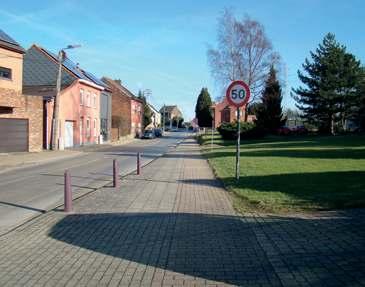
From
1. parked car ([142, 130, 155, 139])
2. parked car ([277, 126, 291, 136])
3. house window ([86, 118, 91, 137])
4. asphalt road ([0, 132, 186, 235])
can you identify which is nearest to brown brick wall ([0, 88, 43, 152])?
asphalt road ([0, 132, 186, 235])

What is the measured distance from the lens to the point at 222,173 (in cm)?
1869

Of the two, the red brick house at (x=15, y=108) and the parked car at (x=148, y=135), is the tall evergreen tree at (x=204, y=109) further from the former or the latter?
the red brick house at (x=15, y=108)

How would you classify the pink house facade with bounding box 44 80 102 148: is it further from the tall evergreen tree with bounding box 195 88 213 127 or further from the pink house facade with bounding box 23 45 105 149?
the tall evergreen tree with bounding box 195 88 213 127

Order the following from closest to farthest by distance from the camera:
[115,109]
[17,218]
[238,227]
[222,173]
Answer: [238,227] → [17,218] → [222,173] → [115,109]

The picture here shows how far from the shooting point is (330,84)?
2324 inches

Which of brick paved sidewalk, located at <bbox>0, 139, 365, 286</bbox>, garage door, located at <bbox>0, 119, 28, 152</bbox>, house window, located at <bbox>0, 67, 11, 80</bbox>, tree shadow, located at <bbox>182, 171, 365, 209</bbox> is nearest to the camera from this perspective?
brick paved sidewalk, located at <bbox>0, 139, 365, 286</bbox>

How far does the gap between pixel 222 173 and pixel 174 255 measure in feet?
39.6

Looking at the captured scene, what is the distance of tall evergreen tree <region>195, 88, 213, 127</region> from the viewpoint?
132 meters

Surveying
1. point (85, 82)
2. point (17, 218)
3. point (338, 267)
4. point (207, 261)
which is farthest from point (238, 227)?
point (85, 82)

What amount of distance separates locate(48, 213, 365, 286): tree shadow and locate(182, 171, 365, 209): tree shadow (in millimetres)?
1662

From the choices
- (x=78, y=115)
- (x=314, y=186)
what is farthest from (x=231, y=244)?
(x=78, y=115)

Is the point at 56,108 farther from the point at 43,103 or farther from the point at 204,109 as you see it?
the point at 204,109

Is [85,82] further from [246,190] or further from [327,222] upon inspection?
[327,222]

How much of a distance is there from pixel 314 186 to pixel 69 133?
115 ft
